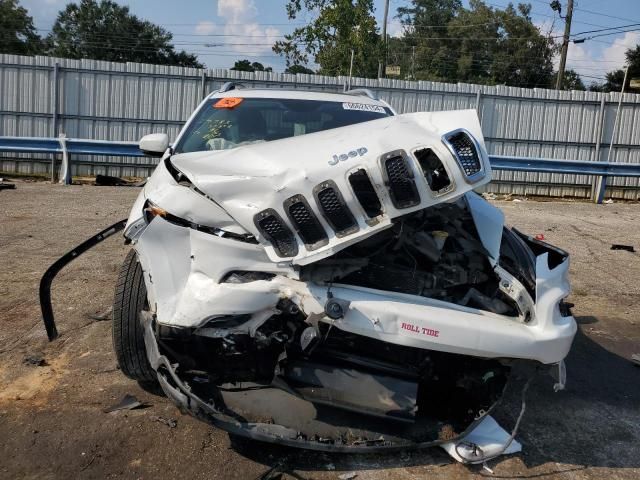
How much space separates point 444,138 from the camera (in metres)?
2.58

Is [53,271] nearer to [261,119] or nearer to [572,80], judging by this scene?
[261,119]

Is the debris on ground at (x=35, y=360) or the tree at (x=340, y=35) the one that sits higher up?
the tree at (x=340, y=35)

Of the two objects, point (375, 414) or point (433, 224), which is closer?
point (375, 414)

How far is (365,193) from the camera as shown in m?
2.54

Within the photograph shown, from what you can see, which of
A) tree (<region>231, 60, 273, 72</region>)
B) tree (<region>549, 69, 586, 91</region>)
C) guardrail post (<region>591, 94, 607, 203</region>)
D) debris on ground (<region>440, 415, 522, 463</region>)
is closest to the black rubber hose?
debris on ground (<region>440, 415, 522, 463</region>)

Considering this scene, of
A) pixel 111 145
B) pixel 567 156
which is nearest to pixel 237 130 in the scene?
pixel 111 145

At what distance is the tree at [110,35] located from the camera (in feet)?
184

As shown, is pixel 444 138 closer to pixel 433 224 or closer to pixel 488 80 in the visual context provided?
pixel 433 224

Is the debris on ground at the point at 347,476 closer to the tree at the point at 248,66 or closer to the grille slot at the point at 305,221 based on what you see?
the grille slot at the point at 305,221

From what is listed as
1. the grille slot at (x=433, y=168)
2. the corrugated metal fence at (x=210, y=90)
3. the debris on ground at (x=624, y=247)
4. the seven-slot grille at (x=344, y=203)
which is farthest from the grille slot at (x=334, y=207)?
the corrugated metal fence at (x=210, y=90)

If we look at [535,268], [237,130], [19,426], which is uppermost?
[237,130]

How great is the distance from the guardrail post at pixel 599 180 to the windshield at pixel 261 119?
10.4m

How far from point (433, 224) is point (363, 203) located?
24.4 inches

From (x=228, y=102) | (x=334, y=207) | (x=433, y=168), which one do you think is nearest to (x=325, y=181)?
(x=334, y=207)
